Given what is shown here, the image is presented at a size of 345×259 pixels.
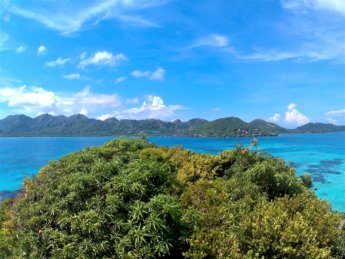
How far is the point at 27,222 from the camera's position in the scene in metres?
10.1

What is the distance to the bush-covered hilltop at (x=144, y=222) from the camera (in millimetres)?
8945

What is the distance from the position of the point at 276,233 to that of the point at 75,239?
6124 millimetres

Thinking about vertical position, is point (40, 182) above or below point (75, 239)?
above

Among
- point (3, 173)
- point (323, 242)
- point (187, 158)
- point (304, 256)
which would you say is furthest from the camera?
point (3, 173)

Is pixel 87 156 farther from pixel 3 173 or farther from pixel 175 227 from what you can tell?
pixel 3 173

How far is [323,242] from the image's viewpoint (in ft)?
32.7

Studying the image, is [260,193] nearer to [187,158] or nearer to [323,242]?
[323,242]

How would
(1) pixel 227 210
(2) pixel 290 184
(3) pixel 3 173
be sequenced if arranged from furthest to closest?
1. (3) pixel 3 173
2. (2) pixel 290 184
3. (1) pixel 227 210

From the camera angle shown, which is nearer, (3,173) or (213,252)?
(213,252)

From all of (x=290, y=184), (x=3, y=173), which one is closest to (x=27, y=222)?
(x=290, y=184)

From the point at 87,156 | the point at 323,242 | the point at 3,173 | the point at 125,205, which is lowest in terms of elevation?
the point at 3,173

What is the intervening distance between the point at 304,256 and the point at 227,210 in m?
3.24

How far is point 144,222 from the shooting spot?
948 centimetres

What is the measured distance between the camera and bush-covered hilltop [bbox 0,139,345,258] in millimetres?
8945
